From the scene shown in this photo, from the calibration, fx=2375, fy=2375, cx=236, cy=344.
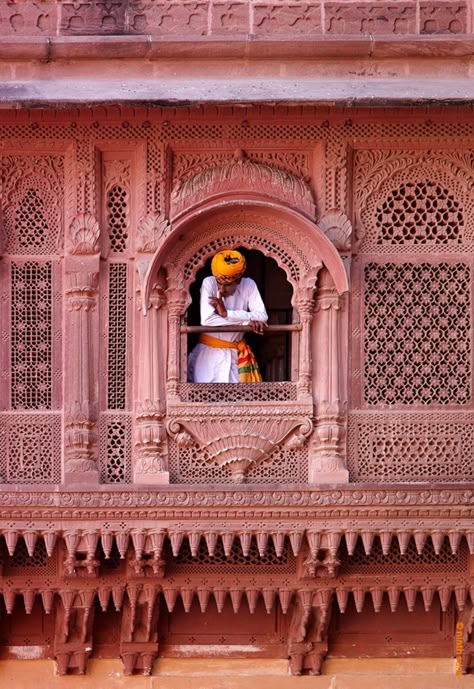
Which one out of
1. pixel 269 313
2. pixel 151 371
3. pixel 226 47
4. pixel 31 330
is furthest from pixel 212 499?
pixel 226 47

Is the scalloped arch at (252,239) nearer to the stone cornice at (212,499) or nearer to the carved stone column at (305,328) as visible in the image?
the carved stone column at (305,328)

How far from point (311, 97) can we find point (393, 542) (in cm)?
232

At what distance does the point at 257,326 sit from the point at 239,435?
57 centimetres

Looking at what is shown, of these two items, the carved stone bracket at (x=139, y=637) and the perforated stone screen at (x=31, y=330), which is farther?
the carved stone bracket at (x=139, y=637)

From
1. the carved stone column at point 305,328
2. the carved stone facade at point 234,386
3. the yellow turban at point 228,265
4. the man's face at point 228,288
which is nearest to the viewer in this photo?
the carved stone facade at point 234,386

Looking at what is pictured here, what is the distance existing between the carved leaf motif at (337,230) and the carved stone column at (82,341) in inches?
45.6

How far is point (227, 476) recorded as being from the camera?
1200 cm

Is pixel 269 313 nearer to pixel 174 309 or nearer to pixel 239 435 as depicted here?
pixel 174 309

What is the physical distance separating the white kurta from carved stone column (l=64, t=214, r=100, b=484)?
0.55 m

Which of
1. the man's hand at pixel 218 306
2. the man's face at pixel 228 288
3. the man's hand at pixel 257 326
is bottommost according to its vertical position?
the man's hand at pixel 257 326

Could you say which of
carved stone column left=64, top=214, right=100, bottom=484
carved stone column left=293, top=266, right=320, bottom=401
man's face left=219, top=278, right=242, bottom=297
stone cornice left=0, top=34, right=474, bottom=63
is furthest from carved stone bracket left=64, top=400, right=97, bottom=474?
stone cornice left=0, top=34, right=474, bottom=63

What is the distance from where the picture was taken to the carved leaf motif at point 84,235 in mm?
12039

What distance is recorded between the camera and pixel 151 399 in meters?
12.0

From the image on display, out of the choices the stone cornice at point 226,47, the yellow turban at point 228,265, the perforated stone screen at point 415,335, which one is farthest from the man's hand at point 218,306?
the stone cornice at point 226,47
